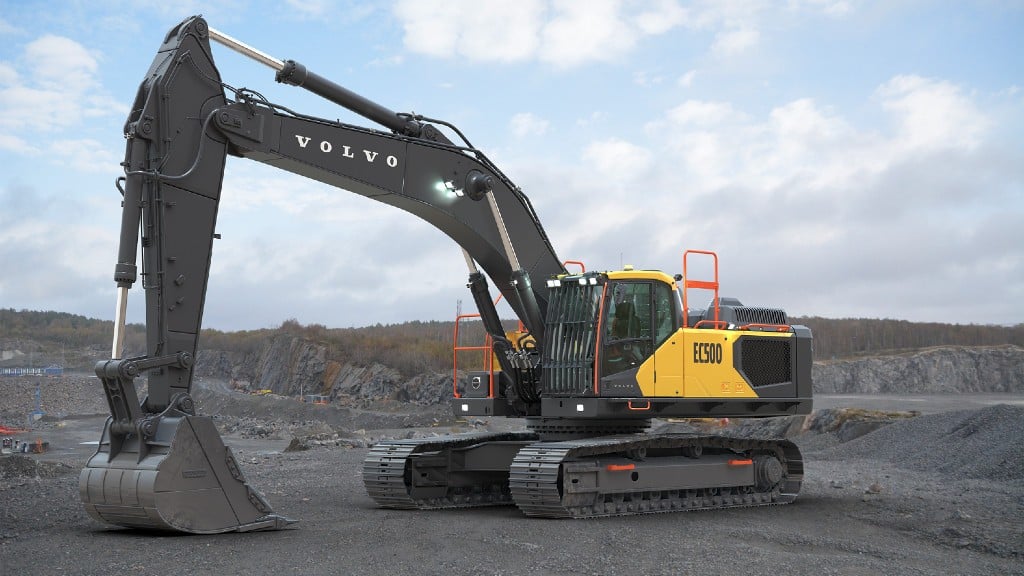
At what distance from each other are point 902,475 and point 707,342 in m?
7.27

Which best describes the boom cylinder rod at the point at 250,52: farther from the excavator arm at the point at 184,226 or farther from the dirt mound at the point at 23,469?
the dirt mound at the point at 23,469

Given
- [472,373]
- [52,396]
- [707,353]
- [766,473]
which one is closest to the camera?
[707,353]

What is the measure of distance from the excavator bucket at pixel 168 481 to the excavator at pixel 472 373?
2 cm

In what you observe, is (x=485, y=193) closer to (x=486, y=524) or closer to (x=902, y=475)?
(x=486, y=524)

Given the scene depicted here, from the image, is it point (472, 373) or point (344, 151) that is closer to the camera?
point (344, 151)

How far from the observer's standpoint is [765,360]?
1296 centimetres

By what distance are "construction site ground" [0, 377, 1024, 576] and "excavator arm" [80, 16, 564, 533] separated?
1.44 ft

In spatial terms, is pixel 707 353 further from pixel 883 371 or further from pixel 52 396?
pixel 883 371

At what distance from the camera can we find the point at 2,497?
12156 mm

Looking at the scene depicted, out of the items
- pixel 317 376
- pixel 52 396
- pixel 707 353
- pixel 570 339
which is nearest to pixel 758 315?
pixel 707 353

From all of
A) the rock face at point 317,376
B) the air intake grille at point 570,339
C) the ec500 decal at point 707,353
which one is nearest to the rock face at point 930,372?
the rock face at point 317,376

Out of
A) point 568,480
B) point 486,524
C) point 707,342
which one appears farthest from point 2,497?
point 707,342

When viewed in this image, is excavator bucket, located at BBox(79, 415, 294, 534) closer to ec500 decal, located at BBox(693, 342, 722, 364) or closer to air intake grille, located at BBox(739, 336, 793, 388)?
ec500 decal, located at BBox(693, 342, 722, 364)

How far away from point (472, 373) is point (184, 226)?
15.7 ft
